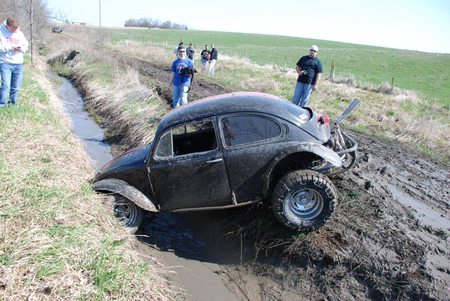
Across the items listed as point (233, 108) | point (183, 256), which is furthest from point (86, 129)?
point (233, 108)

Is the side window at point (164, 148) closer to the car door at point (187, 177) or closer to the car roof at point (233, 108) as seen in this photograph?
the car door at point (187, 177)

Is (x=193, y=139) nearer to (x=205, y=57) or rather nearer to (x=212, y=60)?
(x=212, y=60)

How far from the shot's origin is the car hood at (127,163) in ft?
18.5

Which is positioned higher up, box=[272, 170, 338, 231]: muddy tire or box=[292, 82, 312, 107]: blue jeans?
box=[292, 82, 312, 107]: blue jeans

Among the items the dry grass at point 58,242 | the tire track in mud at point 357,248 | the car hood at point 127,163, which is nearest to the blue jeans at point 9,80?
the dry grass at point 58,242

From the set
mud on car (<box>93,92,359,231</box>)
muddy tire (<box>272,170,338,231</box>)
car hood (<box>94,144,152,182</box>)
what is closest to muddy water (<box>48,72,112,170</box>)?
car hood (<box>94,144,152,182</box>)

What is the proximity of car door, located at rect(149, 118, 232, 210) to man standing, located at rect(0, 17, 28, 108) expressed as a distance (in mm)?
4641

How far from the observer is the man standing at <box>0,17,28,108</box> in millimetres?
7828

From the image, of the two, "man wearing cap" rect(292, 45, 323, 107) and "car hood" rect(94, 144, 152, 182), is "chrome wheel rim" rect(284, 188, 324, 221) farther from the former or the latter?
"man wearing cap" rect(292, 45, 323, 107)

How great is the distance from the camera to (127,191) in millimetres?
5609

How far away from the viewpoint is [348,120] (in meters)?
12.2

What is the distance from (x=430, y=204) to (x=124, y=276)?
480cm

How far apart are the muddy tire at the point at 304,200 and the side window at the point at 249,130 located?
2.04ft

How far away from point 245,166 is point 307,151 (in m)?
0.84
